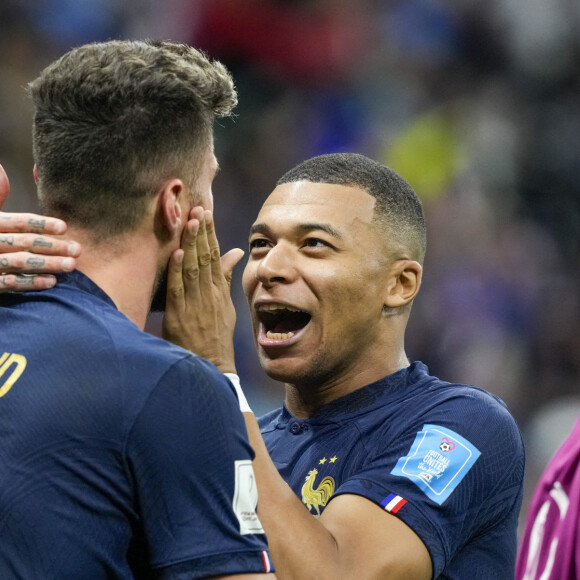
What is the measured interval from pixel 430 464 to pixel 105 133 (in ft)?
4.52

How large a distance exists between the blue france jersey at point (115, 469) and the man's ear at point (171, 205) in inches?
17.3

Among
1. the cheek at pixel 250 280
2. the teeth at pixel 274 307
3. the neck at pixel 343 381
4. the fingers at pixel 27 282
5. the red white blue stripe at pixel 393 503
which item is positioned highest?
the fingers at pixel 27 282

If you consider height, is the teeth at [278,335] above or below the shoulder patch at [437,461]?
above

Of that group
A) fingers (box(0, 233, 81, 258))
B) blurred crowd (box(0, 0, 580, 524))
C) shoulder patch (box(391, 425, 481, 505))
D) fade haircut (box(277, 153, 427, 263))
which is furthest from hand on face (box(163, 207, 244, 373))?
blurred crowd (box(0, 0, 580, 524))

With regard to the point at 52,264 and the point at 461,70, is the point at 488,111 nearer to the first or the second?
the point at 461,70

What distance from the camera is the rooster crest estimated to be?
285 centimetres

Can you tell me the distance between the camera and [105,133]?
2111 mm

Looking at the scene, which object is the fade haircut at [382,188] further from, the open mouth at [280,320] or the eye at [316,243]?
the open mouth at [280,320]

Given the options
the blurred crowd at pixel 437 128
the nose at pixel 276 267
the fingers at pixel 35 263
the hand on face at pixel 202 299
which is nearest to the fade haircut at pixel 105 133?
the fingers at pixel 35 263

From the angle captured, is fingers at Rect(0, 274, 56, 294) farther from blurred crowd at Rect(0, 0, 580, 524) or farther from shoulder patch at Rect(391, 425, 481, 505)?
blurred crowd at Rect(0, 0, 580, 524)

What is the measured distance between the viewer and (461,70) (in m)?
8.16

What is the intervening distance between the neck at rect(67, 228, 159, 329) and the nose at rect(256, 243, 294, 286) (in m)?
1.07

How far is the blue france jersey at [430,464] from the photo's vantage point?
269cm

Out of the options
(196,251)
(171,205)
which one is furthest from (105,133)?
(196,251)
